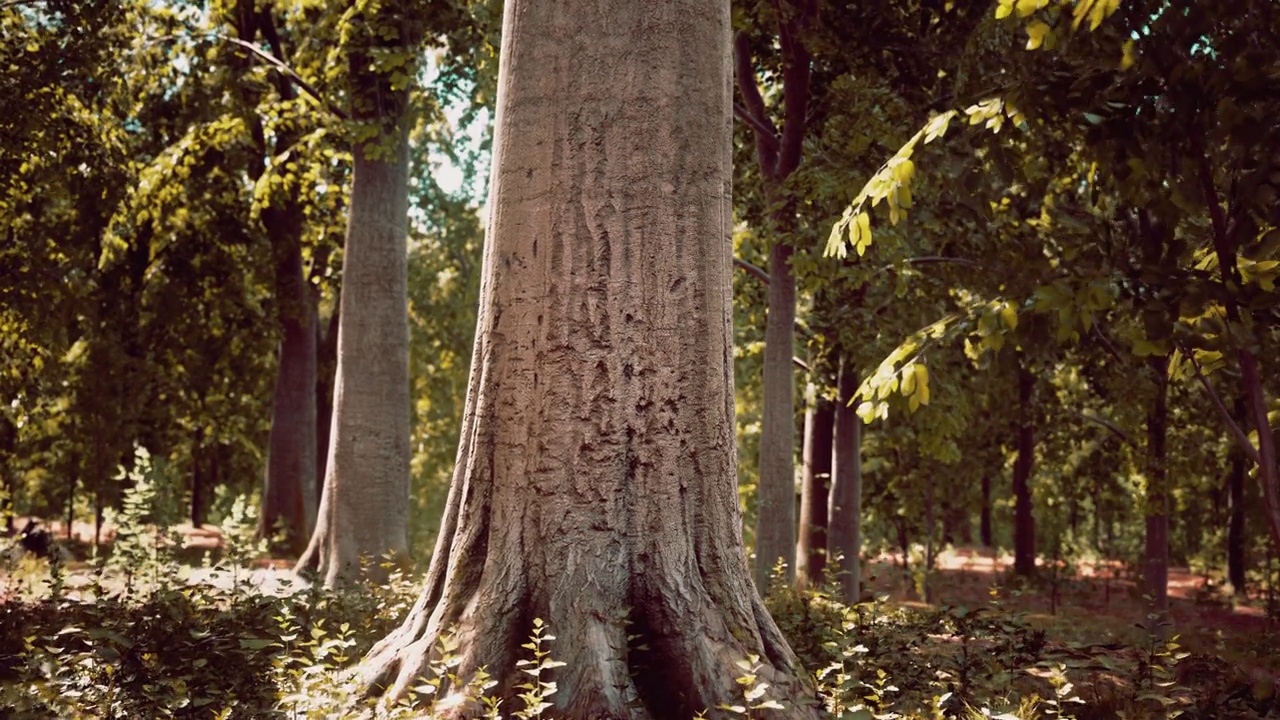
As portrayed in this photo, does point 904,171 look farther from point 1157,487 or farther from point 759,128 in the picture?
point 1157,487

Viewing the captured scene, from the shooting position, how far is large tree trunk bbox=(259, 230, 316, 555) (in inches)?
627

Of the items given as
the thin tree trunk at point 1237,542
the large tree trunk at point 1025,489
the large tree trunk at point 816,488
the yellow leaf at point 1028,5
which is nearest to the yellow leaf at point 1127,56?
the yellow leaf at point 1028,5

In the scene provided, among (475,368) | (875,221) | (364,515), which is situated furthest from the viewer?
(364,515)

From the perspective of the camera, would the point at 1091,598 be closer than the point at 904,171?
No

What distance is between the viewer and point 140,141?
1678 cm

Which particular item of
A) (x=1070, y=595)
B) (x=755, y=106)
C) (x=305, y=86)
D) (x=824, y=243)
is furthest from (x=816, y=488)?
(x=1070, y=595)

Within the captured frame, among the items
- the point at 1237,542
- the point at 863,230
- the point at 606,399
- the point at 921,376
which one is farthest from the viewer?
the point at 1237,542

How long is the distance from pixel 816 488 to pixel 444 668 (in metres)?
10.9

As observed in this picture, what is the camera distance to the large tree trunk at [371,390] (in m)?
9.85

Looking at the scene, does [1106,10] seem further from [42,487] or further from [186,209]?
[42,487]

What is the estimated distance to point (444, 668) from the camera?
3.83 metres

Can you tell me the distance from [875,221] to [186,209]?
35.0ft

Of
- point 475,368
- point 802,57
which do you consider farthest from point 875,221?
point 475,368

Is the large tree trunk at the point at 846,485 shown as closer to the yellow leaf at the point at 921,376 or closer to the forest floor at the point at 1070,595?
the forest floor at the point at 1070,595
